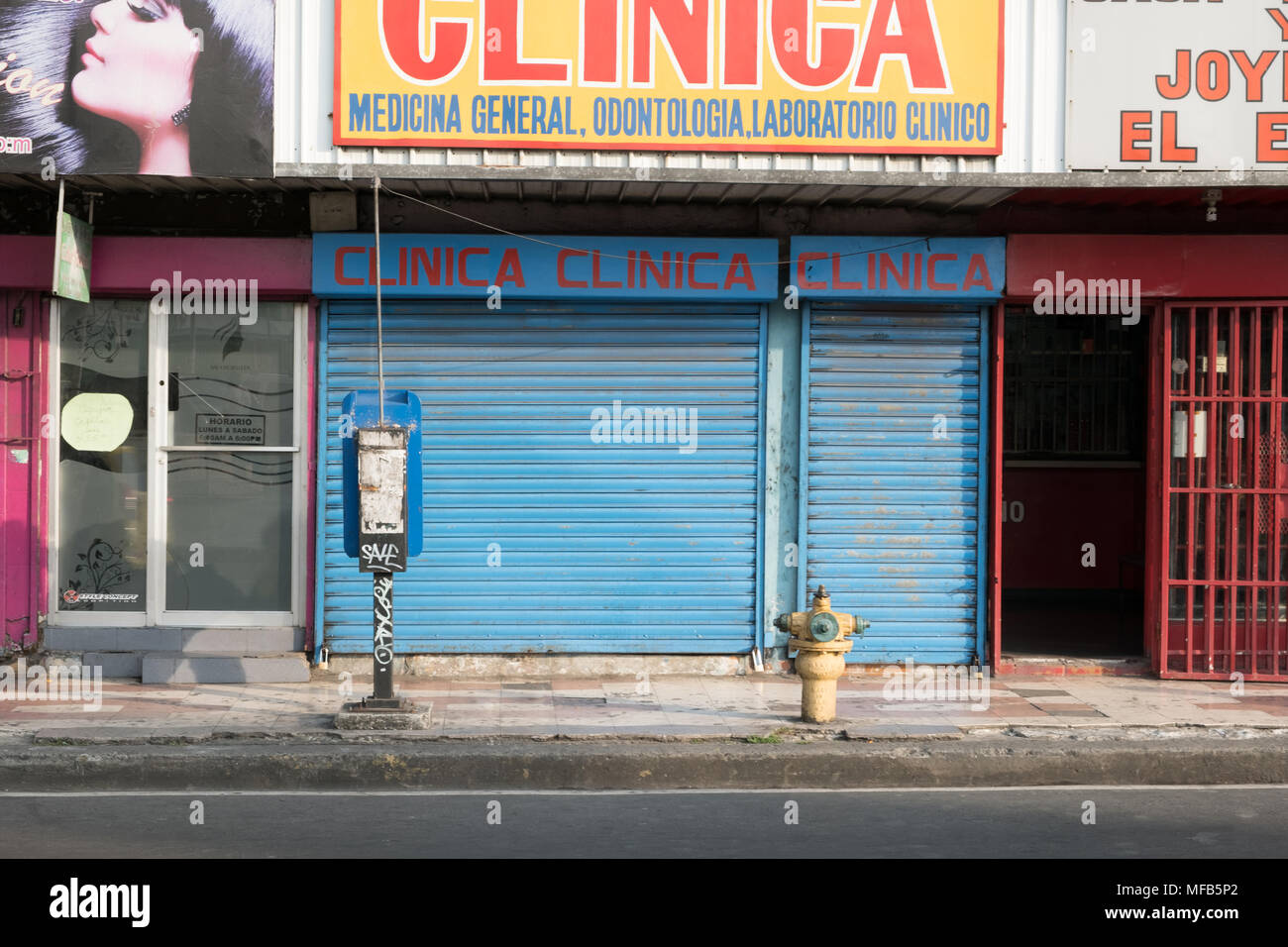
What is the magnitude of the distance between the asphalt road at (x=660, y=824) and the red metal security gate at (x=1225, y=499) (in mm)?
2771

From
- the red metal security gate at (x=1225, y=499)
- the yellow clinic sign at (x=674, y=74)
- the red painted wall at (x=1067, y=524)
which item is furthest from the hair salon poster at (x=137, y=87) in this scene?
the red painted wall at (x=1067, y=524)

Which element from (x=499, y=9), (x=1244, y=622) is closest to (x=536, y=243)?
(x=499, y=9)

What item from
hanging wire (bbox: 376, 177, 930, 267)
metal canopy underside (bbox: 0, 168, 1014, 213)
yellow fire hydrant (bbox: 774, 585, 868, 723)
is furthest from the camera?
hanging wire (bbox: 376, 177, 930, 267)

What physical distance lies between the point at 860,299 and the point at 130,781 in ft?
21.0

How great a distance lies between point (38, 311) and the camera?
10.4m

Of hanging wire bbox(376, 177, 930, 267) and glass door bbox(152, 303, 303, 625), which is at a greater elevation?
hanging wire bbox(376, 177, 930, 267)

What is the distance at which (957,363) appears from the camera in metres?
10.8

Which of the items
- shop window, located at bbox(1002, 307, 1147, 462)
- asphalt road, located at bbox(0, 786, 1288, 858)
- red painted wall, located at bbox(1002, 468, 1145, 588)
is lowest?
asphalt road, located at bbox(0, 786, 1288, 858)

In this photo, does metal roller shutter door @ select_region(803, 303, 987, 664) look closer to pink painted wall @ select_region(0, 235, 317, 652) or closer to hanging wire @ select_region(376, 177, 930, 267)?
hanging wire @ select_region(376, 177, 930, 267)

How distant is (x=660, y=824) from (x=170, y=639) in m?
5.11

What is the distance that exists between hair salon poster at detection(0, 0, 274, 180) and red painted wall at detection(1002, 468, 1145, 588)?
9474 millimetres

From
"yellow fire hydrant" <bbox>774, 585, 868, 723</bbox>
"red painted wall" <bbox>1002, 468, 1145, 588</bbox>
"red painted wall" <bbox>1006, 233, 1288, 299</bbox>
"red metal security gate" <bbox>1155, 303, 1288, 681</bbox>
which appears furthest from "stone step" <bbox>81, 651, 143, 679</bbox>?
"red painted wall" <bbox>1002, 468, 1145, 588</bbox>

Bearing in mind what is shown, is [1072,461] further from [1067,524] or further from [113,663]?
[113,663]

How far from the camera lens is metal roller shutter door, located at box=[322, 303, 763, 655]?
416 inches
